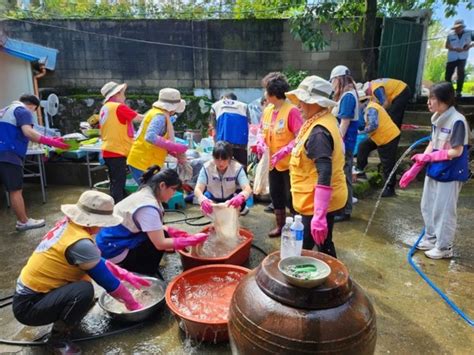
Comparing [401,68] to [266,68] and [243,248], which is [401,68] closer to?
[266,68]

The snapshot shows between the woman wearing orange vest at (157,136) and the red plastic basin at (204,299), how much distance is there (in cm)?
175

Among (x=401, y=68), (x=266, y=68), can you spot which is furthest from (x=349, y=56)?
(x=266, y=68)

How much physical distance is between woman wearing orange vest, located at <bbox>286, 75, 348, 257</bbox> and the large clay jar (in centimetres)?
77

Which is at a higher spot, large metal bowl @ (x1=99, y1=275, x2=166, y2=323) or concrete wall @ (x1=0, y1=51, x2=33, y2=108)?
concrete wall @ (x1=0, y1=51, x2=33, y2=108)

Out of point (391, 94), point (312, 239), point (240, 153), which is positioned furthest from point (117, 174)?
point (391, 94)

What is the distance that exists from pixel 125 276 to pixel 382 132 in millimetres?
4442

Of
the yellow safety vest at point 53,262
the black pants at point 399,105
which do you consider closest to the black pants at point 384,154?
the black pants at point 399,105

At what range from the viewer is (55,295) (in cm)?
237

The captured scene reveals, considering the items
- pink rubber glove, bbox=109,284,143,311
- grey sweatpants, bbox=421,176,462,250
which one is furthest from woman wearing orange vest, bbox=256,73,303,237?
pink rubber glove, bbox=109,284,143,311

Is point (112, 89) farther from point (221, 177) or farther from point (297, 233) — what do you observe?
point (297, 233)

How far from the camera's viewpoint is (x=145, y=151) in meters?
4.34

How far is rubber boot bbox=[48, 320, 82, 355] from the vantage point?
2430mm

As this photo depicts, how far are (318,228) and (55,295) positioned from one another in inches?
73.6

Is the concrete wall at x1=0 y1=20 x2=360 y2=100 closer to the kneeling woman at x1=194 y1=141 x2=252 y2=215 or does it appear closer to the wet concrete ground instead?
the wet concrete ground
